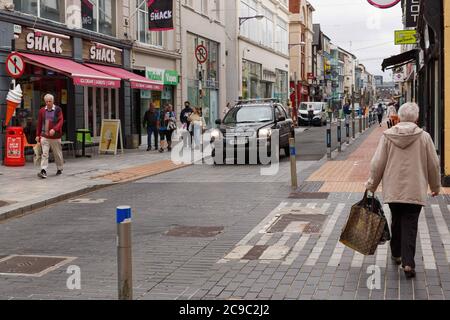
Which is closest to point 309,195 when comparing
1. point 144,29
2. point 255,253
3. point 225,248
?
→ point 225,248

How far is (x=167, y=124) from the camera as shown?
21.9 m

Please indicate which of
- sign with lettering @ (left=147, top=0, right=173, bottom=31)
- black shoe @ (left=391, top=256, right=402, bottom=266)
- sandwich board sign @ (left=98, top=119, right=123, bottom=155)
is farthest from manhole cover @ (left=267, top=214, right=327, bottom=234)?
sign with lettering @ (left=147, top=0, right=173, bottom=31)

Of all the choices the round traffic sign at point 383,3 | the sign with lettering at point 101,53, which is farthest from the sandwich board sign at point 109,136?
the round traffic sign at point 383,3

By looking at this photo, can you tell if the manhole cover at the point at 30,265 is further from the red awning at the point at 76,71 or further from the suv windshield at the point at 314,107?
the suv windshield at the point at 314,107

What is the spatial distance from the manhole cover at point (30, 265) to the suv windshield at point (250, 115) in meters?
12.6

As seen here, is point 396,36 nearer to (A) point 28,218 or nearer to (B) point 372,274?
(A) point 28,218

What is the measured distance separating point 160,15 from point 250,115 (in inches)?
311

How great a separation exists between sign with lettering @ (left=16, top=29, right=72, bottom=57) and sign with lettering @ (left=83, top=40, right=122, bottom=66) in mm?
1087

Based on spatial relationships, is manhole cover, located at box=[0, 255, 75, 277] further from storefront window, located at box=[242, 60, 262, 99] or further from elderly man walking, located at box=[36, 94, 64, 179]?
storefront window, located at box=[242, 60, 262, 99]

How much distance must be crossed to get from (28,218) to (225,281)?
16.8 ft

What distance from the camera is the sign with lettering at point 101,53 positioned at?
2138 cm

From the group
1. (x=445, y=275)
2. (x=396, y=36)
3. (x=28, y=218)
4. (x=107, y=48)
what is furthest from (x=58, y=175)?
(x=396, y=36)
